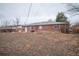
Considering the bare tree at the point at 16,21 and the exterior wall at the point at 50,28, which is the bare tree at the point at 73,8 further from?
the bare tree at the point at 16,21

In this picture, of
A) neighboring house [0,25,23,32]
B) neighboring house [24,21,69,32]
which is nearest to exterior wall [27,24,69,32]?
neighboring house [24,21,69,32]

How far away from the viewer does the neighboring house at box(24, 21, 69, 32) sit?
5.33ft

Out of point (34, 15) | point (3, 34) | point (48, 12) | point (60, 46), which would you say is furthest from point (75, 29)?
point (3, 34)

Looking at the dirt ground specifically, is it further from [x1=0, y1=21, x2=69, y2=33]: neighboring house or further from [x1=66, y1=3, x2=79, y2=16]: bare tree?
[x1=66, y1=3, x2=79, y2=16]: bare tree

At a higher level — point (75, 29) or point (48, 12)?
point (48, 12)

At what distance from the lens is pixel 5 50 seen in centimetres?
162

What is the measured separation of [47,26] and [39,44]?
23 centimetres

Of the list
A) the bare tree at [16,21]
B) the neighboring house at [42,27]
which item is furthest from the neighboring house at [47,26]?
the bare tree at [16,21]

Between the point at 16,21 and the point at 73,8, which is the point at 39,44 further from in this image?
the point at 73,8

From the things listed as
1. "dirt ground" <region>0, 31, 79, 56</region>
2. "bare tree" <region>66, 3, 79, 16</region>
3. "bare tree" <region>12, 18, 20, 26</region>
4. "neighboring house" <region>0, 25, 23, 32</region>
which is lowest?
"dirt ground" <region>0, 31, 79, 56</region>

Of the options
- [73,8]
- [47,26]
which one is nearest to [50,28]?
[47,26]

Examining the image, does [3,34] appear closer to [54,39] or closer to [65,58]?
[54,39]

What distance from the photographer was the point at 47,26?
1631 millimetres

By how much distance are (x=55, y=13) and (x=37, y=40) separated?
15.3 inches
